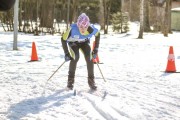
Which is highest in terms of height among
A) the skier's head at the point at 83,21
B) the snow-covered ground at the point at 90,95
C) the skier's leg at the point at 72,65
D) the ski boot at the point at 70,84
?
the skier's head at the point at 83,21

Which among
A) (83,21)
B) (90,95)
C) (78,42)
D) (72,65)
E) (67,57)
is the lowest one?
(90,95)

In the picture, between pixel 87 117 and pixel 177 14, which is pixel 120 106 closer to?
pixel 87 117

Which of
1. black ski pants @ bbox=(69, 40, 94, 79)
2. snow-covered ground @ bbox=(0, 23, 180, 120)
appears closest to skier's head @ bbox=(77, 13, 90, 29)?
black ski pants @ bbox=(69, 40, 94, 79)

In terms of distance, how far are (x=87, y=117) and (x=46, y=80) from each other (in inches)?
122

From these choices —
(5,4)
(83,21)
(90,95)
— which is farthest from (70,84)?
(5,4)

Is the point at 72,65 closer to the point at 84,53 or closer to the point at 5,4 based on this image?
the point at 84,53

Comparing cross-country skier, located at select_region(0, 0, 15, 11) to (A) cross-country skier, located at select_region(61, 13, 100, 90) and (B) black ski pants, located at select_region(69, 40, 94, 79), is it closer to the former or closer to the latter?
(A) cross-country skier, located at select_region(61, 13, 100, 90)

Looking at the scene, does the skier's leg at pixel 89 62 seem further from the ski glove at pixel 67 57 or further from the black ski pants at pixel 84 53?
the ski glove at pixel 67 57

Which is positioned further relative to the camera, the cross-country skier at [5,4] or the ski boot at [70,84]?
the ski boot at [70,84]

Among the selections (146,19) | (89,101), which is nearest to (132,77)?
(89,101)

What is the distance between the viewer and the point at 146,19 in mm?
32250

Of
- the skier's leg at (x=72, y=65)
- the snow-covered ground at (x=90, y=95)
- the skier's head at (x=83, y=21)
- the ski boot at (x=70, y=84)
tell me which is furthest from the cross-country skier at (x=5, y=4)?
the ski boot at (x=70, y=84)

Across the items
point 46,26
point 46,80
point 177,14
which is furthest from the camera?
point 177,14

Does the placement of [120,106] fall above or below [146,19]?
below
